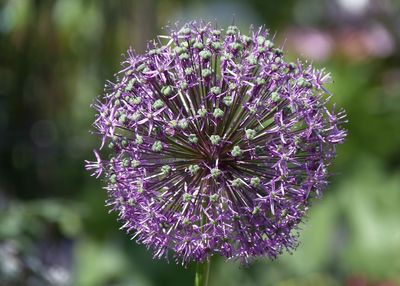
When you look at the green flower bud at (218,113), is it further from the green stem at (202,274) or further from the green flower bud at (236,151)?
the green stem at (202,274)

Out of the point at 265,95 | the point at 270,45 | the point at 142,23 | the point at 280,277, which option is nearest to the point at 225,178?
the point at 265,95

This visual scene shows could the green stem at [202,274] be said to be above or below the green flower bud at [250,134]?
below

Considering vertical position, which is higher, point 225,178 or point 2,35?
point 2,35

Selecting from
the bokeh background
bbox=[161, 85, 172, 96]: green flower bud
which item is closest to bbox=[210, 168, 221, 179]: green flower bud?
bbox=[161, 85, 172, 96]: green flower bud

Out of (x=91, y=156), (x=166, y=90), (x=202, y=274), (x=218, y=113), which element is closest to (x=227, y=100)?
(x=218, y=113)

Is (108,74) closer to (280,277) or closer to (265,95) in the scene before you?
(280,277)

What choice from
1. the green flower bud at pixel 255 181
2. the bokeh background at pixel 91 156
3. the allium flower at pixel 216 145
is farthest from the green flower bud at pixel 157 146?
the bokeh background at pixel 91 156

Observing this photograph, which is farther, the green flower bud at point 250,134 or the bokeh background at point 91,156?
the bokeh background at point 91,156
